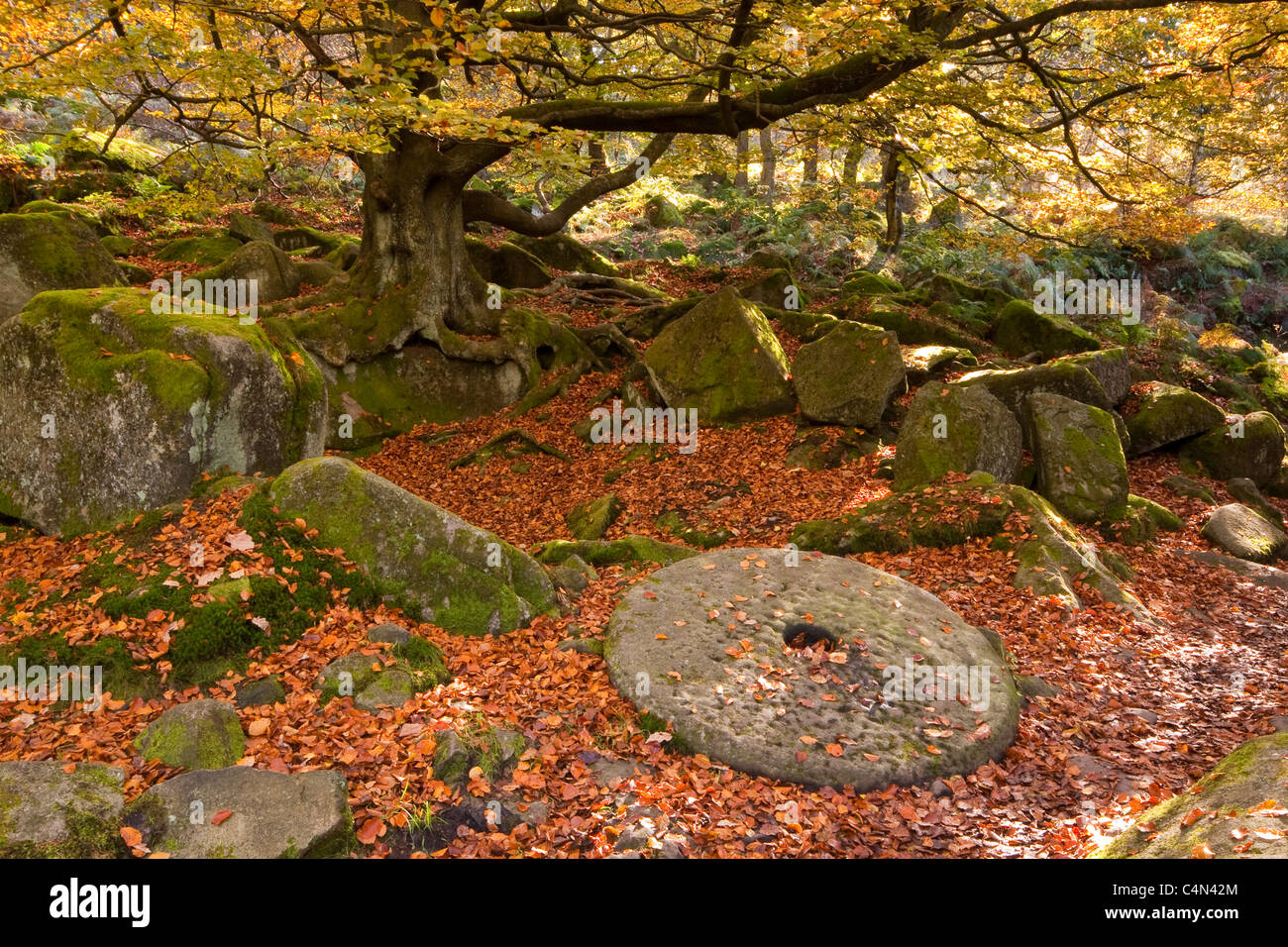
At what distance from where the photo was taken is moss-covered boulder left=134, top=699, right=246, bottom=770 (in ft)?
13.5

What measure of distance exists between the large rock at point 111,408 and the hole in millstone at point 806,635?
492 cm

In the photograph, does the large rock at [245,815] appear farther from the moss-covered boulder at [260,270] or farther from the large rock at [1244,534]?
the moss-covered boulder at [260,270]

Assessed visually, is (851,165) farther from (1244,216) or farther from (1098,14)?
(1244,216)

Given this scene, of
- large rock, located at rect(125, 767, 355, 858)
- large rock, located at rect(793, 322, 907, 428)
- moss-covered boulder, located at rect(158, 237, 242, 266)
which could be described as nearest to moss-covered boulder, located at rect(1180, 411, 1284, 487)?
large rock, located at rect(793, 322, 907, 428)

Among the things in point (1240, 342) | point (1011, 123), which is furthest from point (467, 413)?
point (1240, 342)

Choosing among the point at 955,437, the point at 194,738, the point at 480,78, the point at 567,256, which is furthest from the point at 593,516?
the point at 567,256

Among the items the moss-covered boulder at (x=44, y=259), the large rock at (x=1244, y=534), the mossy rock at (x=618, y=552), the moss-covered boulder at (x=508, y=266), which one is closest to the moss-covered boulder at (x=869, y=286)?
the moss-covered boulder at (x=508, y=266)

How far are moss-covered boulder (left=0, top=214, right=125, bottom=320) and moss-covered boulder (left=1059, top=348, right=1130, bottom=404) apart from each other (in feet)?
49.9

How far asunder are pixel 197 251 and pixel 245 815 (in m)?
14.8

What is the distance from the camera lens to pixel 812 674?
5.50m

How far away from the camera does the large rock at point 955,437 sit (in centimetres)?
983

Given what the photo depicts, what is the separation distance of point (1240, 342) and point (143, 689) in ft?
72.5

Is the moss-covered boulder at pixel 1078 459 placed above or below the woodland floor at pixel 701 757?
above
